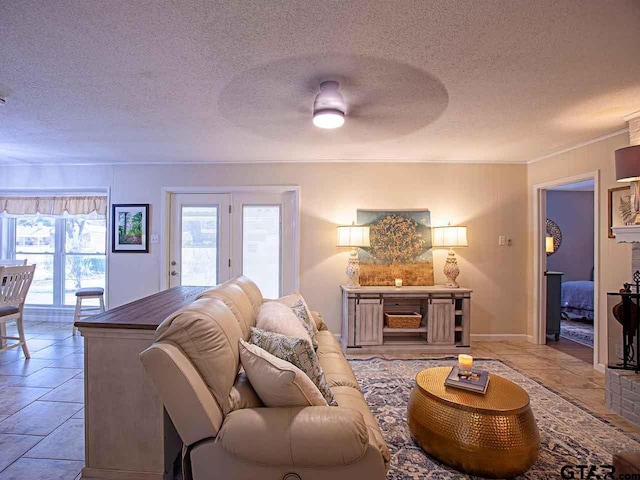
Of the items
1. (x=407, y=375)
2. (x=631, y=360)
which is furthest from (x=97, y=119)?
(x=631, y=360)

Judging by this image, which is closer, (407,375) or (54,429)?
(54,429)

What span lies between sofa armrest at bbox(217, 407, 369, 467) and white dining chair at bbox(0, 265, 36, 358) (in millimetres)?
3502

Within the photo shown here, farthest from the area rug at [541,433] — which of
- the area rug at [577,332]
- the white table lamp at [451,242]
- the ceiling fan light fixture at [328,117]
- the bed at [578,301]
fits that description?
the bed at [578,301]

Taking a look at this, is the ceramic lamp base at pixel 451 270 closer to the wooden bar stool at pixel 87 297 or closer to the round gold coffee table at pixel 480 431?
the round gold coffee table at pixel 480 431

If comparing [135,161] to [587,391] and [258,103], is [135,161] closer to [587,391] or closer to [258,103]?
[258,103]

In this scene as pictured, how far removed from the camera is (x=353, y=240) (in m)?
4.14

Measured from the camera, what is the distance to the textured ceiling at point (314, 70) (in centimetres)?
158

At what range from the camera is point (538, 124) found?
3.04m

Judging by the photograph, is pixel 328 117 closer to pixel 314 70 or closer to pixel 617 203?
pixel 314 70

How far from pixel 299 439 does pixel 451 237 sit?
3.38 metres

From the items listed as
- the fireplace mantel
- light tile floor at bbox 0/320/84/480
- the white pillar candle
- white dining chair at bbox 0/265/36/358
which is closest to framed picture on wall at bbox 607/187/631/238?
the fireplace mantel

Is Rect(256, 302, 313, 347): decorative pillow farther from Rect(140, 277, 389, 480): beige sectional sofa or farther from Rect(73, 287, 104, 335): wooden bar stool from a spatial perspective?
Rect(73, 287, 104, 335): wooden bar stool

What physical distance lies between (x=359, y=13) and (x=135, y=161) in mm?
4078

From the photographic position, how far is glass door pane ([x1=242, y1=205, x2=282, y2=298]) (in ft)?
15.2
